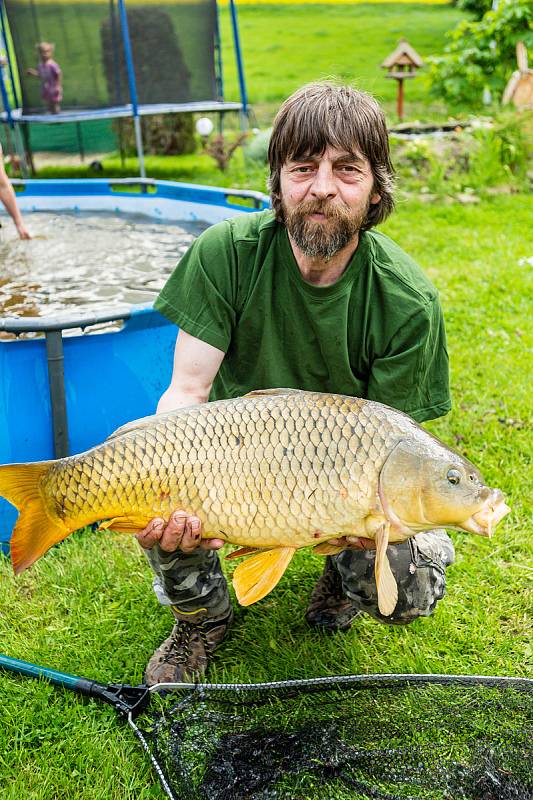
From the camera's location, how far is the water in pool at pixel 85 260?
13.2 feet

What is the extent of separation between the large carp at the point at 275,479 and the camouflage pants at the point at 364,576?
1.04 ft

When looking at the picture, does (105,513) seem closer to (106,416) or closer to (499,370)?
(106,416)

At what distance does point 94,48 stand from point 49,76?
22.1 inches

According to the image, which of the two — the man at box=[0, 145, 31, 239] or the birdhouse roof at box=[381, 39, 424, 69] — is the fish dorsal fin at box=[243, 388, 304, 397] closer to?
the man at box=[0, 145, 31, 239]

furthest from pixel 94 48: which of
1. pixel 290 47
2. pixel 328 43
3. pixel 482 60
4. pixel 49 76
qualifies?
pixel 328 43

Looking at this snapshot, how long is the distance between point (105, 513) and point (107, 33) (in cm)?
825

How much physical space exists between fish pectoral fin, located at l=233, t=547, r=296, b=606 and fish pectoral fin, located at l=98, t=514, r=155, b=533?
0.22 m

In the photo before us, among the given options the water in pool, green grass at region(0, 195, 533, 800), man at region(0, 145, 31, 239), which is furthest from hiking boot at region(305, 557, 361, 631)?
man at region(0, 145, 31, 239)

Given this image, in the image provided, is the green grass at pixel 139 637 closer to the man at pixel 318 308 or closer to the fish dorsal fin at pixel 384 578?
the man at pixel 318 308

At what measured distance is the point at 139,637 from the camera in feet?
7.26

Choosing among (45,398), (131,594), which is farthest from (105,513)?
(45,398)

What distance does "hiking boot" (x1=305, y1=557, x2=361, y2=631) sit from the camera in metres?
2.20

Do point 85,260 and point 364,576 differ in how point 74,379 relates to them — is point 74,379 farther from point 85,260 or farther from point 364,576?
point 85,260

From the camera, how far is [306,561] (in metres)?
2.49
